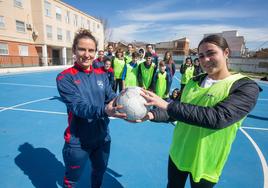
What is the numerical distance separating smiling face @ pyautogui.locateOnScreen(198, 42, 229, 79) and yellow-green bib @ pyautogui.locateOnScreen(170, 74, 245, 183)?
15 cm

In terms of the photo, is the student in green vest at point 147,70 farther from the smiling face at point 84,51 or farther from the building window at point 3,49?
the building window at point 3,49

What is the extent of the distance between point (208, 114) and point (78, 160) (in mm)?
1688

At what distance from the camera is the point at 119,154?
4352 mm

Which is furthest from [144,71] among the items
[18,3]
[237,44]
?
[237,44]

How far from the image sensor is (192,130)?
186 centimetres

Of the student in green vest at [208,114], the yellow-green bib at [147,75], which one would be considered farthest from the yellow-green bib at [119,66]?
the student in green vest at [208,114]

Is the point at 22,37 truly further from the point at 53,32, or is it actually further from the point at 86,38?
the point at 86,38

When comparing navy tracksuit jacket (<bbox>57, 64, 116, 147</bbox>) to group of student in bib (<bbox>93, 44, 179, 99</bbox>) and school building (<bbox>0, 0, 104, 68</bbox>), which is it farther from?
school building (<bbox>0, 0, 104, 68</bbox>)

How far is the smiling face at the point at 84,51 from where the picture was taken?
7.23 feet

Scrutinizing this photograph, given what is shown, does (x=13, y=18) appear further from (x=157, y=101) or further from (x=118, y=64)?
(x=157, y=101)

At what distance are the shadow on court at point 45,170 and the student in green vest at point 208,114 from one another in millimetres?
1772

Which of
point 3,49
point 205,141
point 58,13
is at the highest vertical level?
point 58,13

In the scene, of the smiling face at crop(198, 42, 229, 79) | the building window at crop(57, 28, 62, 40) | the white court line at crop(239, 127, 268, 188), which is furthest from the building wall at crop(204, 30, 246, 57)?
the smiling face at crop(198, 42, 229, 79)

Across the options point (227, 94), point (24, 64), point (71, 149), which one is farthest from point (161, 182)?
point (24, 64)
